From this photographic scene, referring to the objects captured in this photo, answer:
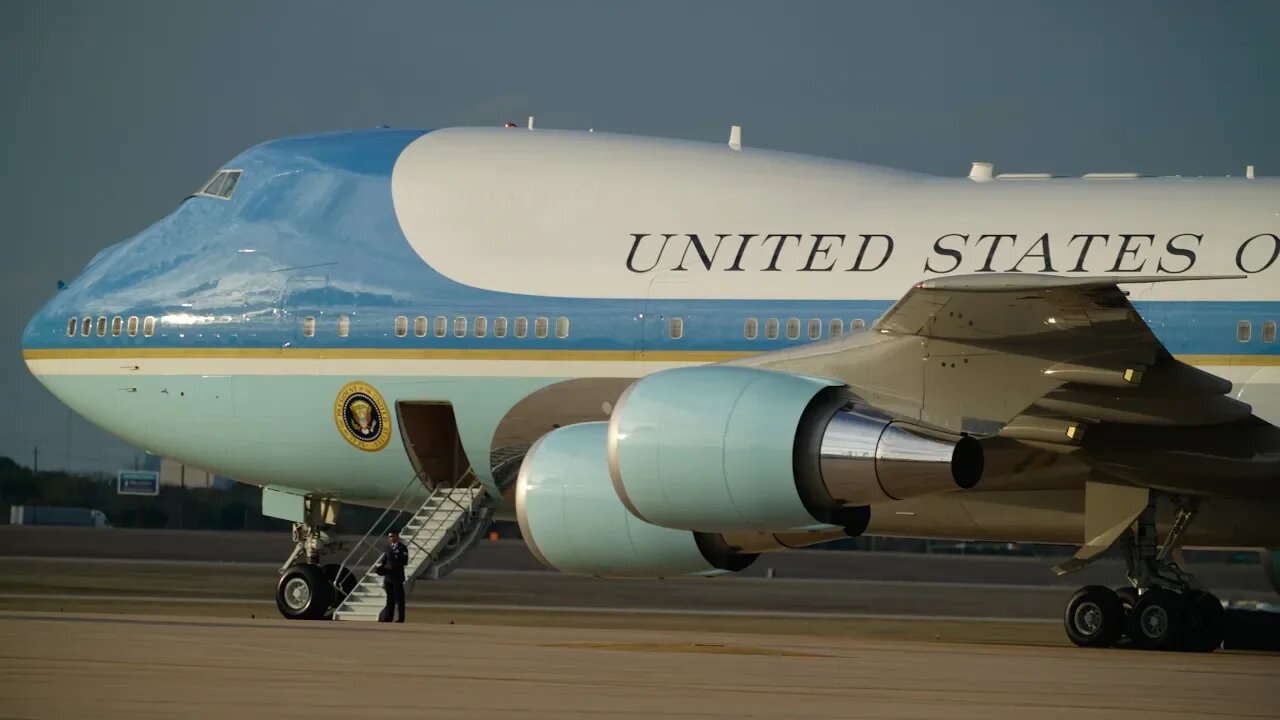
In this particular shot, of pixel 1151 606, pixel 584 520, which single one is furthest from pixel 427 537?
pixel 1151 606

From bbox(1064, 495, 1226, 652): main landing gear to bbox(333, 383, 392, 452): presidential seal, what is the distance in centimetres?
737

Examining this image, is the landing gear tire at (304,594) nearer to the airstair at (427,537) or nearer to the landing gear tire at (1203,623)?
the airstair at (427,537)

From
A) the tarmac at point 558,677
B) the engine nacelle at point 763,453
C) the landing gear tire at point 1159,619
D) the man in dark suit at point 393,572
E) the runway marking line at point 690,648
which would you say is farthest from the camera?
the man in dark suit at point 393,572

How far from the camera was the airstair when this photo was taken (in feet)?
68.2

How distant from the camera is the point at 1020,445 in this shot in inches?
683

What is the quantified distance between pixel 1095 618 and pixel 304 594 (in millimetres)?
8300

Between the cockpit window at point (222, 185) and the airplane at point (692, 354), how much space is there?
4cm

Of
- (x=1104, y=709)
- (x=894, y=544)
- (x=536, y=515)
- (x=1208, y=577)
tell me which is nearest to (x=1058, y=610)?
(x=1208, y=577)

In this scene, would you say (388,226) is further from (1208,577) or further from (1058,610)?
(1208,577)

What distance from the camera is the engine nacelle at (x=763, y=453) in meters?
15.5

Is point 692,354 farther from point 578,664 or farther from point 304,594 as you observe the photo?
point 578,664

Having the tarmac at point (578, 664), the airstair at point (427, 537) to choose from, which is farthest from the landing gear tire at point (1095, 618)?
the airstair at point (427, 537)

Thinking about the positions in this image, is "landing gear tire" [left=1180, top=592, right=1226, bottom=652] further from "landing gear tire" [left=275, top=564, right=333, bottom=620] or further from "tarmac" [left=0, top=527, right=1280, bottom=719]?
"landing gear tire" [left=275, top=564, right=333, bottom=620]

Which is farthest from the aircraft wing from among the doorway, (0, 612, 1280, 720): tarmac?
the doorway
